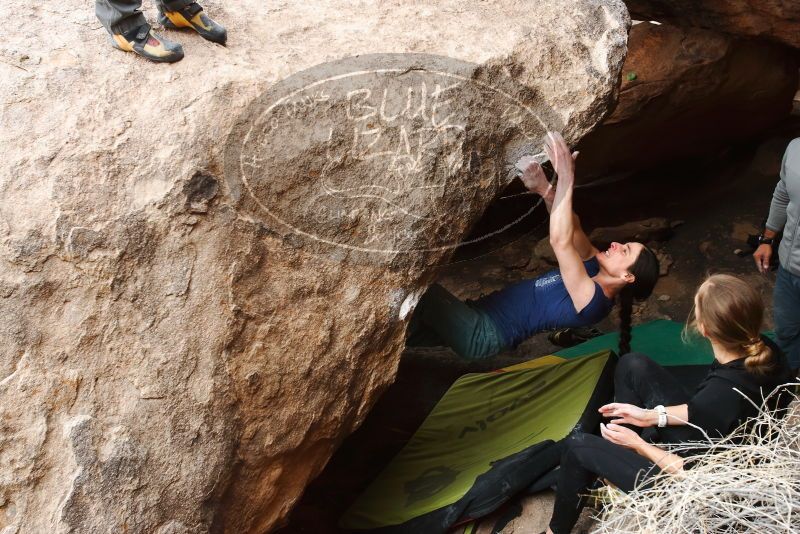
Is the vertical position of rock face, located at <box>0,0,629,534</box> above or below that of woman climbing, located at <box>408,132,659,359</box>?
above

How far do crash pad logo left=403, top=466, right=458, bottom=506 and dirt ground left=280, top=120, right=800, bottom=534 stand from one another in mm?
412

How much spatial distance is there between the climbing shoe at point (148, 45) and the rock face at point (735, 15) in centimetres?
264

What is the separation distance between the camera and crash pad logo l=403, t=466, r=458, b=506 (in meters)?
3.11

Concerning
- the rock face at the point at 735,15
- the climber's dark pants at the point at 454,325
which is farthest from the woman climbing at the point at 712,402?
the rock face at the point at 735,15

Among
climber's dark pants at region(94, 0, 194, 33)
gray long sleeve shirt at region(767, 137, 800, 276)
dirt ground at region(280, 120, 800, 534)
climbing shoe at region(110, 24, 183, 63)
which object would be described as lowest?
dirt ground at region(280, 120, 800, 534)

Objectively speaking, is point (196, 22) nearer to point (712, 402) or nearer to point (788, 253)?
point (712, 402)

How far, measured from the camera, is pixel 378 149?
Result: 2436mm

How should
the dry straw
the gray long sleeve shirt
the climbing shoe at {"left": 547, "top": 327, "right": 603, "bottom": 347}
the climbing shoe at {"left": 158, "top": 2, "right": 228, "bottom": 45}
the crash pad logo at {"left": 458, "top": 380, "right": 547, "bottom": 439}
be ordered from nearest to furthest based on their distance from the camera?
the dry straw < the climbing shoe at {"left": 158, "top": 2, "right": 228, "bottom": 45} < the gray long sleeve shirt < the crash pad logo at {"left": 458, "top": 380, "right": 547, "bottom": 439} < the climbing shoe at {"left": 547, "top": 327, "right": 603, "bottom": 347}

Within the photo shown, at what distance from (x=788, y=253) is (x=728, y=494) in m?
1.07

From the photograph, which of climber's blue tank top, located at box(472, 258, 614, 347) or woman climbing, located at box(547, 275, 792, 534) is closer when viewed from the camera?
woman climbing, located at box(547, 275, 792, 534)

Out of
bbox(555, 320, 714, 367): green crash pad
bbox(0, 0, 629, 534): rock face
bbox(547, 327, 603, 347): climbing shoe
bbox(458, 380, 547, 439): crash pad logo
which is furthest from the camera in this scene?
bbox(547, 327, 603, 347): climbing shoe

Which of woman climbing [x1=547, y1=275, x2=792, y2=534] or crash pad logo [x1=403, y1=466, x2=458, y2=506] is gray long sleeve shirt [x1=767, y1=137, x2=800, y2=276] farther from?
crash pad logo [x1=403, y1=466, x2=458, y2=506]

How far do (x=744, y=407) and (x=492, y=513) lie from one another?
0.94 m

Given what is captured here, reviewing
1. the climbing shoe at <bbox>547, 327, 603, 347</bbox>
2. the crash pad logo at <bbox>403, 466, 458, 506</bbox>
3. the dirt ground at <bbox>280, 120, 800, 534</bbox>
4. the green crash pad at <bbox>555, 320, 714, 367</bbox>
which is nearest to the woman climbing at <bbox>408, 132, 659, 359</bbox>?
the crash pad logo at <bbox>403, 466, 458, 506</bbox>
